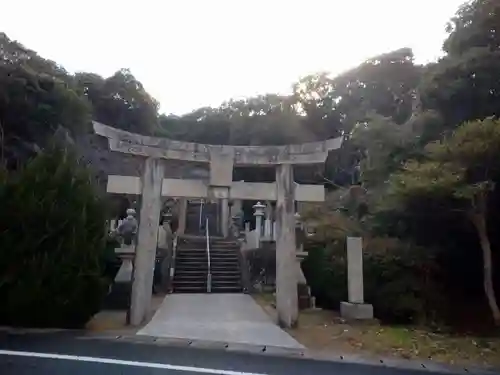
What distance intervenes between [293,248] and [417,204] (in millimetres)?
3441

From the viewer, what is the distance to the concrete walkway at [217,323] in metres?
6.88

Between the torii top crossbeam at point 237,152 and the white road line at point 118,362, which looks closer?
the white road line at point 118,362

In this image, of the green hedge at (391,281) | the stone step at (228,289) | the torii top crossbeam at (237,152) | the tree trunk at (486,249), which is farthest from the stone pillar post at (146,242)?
the tree trunk at (486,249)

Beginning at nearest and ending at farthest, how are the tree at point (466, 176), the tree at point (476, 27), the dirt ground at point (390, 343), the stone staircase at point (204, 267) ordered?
1. the dirt ground at point (390, 343)
2. the tree at point (466, 176)
3. the tree at point (476, 27)
4. the stone staircase at point (204, 267)

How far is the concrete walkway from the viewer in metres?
6.88

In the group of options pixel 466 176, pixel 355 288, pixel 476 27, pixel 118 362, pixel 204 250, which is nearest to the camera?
pixel 118 362

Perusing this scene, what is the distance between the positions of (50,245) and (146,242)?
159cm

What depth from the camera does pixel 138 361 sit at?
5.14 m

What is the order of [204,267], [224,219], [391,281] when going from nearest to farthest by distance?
[391,281], [204,267], [224,219]

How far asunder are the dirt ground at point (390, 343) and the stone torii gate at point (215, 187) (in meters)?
0.74

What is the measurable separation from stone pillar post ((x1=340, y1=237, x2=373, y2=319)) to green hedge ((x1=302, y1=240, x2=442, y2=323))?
1.10 metres

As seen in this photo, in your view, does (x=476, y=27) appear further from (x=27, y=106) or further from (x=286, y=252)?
(x=27, y=106)

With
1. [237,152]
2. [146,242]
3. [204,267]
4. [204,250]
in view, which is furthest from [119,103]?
[146,242]

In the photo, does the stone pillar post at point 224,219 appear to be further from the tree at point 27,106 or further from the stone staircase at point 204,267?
the tree at point 27,106
